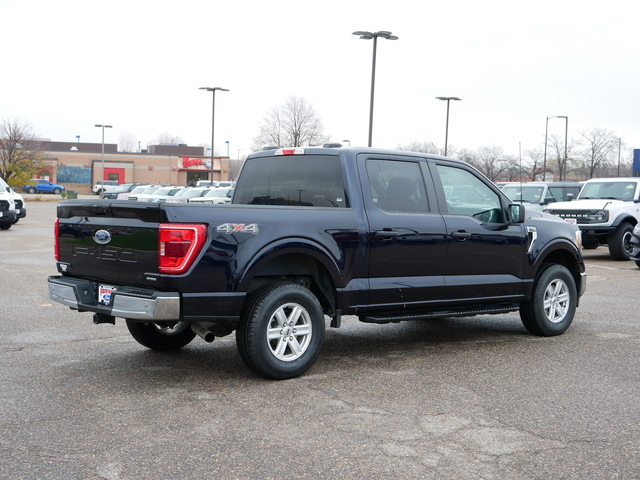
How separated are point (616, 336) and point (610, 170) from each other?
257ft

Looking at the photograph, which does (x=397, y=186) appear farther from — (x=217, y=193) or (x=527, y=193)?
(x=217, y=193)

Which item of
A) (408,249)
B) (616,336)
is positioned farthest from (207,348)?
(616,336)

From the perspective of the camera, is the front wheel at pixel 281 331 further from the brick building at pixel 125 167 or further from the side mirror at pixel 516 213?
the brick building at pixel 125 167

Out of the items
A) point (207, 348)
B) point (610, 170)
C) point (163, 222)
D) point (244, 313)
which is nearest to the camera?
point (163, 222)

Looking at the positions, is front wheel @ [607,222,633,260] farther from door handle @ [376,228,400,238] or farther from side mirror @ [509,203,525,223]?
door handle @ [376,228,400,238]

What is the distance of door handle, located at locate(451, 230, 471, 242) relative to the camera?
7.41m

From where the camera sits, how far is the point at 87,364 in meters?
6.77

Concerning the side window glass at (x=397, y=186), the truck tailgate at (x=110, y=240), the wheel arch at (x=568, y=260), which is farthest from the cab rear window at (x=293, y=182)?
the wheel arch at (x=568, y=260)

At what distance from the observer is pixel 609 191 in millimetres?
20031

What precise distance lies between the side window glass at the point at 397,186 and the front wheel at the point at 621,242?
1257 cm

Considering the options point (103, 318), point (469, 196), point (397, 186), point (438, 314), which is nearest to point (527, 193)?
point (469, 196)

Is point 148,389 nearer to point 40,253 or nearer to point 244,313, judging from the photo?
point 244,313

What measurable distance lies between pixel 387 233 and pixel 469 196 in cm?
133

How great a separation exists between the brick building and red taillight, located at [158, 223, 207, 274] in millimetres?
91642
